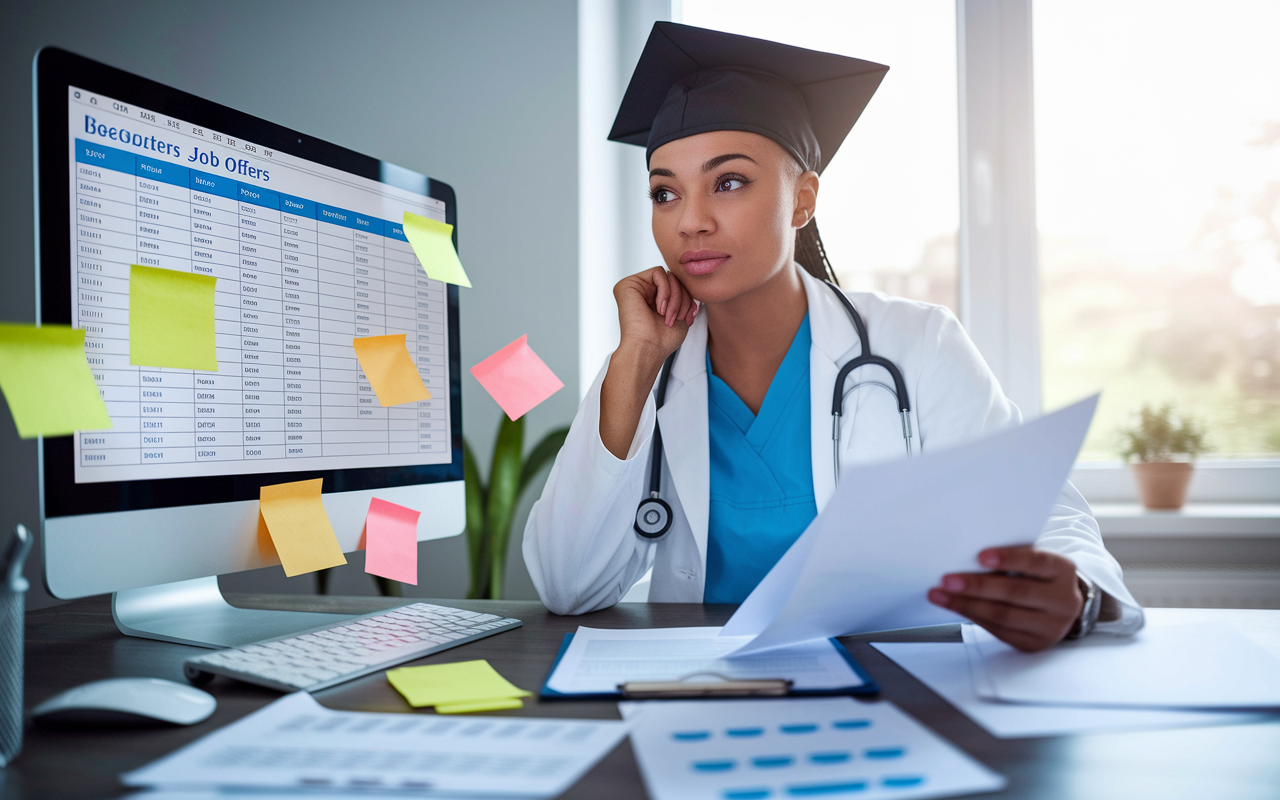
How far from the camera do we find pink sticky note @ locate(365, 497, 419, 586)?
88 cm

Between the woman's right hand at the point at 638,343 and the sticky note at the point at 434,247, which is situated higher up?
the sticky note at the point at 434,247

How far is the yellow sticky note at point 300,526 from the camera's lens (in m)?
0.77

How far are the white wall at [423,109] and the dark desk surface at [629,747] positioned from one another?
1.17 meters

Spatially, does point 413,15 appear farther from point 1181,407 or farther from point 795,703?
point 1181,407

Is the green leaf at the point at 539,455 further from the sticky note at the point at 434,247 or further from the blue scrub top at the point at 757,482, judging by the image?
the sticky note at the point at 434,247

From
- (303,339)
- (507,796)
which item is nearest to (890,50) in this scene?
(303,339)

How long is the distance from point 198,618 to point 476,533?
2.69 ft

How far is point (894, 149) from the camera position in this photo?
2020mm

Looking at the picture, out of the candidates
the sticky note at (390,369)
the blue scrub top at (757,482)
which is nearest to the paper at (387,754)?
the sticky note at (390,369)

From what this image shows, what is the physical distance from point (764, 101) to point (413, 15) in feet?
3.94

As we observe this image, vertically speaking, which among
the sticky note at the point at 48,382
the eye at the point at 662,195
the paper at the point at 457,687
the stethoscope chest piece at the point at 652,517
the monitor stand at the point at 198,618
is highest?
the eye at the point at 662,195

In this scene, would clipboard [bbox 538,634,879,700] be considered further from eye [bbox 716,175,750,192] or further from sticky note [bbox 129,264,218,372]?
eye [bbox 716,175,750,192]

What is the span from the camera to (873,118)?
203 centimetres

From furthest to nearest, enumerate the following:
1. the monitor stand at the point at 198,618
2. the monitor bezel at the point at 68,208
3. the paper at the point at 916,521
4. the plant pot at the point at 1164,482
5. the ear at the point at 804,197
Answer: the plant pot at the point at 1164,482
the ear at the point at 804,197
the monitor stand at the point at 198,618
the monitor bezel at the point at 68,208
the paper at the point at 916,521
